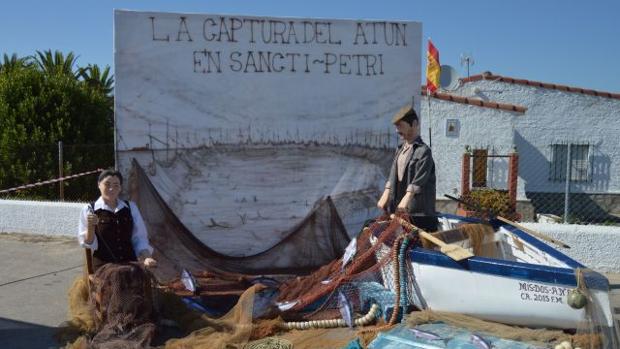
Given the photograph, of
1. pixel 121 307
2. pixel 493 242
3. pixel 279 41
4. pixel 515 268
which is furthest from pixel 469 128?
pixel 121 307

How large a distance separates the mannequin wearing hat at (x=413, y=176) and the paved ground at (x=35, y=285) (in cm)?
208

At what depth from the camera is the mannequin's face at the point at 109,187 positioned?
15.5 feet

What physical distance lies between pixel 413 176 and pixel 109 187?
259 cm

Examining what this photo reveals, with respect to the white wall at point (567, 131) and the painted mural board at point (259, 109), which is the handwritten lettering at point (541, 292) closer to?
the painted mural board at point (259, 109)

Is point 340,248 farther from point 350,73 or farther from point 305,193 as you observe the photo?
point 350,73

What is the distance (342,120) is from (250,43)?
131cm

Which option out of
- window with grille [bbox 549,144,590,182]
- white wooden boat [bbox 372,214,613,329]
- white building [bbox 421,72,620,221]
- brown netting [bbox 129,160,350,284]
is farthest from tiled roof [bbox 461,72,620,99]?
white wooden boat [bbox 372,214,613,329]

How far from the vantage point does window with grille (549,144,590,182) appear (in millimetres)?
15719

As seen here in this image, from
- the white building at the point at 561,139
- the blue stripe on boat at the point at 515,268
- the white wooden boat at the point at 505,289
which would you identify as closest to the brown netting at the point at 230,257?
the white wooden boat at the point at 505,289

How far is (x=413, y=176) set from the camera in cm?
519

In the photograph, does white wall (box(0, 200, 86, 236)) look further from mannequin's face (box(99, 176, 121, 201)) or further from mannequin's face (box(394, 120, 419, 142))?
mannequin's face (box(394, 120, 419, 142))

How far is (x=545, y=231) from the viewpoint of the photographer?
7.50 m

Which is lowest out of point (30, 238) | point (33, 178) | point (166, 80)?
point (30, 238)

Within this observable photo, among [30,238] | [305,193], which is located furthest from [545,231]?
[30,238]
